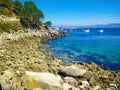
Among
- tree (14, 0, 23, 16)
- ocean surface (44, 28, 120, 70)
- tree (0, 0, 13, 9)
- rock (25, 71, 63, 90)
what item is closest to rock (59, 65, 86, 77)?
rock (25, 71, 63, 90)

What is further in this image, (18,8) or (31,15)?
(31,15)

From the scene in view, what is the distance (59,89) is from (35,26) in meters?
99.3

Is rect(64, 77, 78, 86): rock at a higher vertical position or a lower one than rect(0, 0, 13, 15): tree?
lower

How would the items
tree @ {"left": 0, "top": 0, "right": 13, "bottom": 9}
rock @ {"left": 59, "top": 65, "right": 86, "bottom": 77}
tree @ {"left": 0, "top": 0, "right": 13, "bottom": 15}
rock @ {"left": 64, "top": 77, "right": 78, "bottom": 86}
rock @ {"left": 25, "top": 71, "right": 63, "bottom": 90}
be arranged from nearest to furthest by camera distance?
rock @ {"left": 25, "top": 71, "right": 63, "bottom": 90} < rock @ {"left": 64, "top": 77, "right": 78, "bottom": 86} < rock @ {"left": 59, "top": 65, "right": 86, "bottom": 77} < tree @ {"left": 0, "top": 0, "right": 13, "bottom": 15} < tree @ {"left": 0, "top": 0, "right": 13, "bottom": 9}

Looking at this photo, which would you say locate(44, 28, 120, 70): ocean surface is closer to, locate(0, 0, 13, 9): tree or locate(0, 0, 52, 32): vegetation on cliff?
locate(0, 0, 52, 32): vegetation on cliff

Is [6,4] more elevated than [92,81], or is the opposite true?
[6,4]

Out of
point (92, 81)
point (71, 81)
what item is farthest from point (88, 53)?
point (71, 81)

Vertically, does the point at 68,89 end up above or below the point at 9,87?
below

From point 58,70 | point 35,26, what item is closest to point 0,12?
point 35,26

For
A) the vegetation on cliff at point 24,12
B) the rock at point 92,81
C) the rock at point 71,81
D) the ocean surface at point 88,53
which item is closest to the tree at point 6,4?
the vegetation on cliff at point 24,12

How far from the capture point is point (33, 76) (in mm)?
16562

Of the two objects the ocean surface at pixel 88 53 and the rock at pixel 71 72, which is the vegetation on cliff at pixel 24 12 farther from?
the rock at pixel 71 72

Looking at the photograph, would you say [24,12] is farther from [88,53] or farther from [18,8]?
[88,53]

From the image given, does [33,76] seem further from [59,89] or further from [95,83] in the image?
[95,83]
